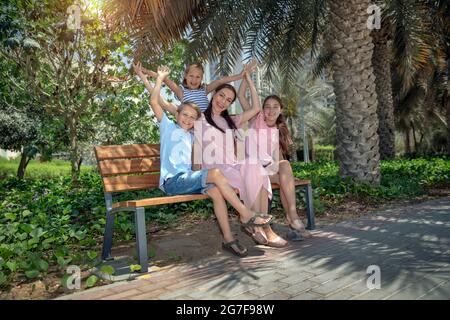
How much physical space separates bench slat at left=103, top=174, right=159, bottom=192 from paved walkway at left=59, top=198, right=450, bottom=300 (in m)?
1.01

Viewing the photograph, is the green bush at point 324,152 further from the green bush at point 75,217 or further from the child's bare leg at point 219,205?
the child's bare leg at point 219,205

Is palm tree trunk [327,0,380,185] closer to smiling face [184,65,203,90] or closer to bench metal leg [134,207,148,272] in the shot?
smiling face [184,65,203,90]

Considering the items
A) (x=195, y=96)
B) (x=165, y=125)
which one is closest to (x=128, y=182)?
(x=165, y=125)

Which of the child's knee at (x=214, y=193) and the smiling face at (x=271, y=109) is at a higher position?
the smiling face at (x=271, y=109)

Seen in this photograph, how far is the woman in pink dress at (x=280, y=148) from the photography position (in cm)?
402

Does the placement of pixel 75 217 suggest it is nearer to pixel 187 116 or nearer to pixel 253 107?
pixel 187 116

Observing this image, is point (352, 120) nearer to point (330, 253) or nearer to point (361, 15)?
point (361, 15)

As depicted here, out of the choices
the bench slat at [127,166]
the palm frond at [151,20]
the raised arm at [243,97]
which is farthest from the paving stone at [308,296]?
the palm frond at [151,20]

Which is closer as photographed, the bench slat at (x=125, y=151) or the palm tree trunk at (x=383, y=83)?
the bench slat at (x=125, y=151)

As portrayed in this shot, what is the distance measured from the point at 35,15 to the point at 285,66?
232 inches

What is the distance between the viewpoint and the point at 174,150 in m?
3.78

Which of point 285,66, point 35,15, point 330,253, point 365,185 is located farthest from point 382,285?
point 35,15

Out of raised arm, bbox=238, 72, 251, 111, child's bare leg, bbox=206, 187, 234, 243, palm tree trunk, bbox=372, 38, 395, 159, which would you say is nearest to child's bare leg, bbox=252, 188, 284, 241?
child's bare leg, bbox=206, 187, 234, 243

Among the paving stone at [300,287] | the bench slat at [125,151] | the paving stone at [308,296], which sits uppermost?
the bench slat at [125,151]
